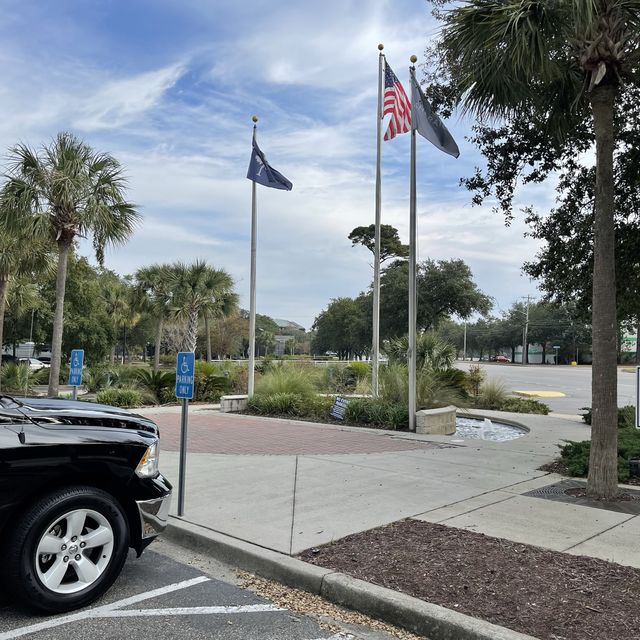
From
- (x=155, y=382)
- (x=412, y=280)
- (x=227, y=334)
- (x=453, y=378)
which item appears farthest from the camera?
(x=227, y=334)

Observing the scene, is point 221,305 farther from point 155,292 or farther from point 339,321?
point 339,321

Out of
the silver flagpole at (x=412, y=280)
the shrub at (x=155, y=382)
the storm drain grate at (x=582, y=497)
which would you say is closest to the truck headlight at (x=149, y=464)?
the storm drain grate at (x=582, y=497)

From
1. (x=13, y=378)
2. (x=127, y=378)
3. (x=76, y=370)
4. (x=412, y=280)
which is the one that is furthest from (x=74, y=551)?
(x=13, y=378)

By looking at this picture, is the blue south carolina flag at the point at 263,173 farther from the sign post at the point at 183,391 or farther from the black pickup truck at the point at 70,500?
the black pickup truck at the point at 70,500

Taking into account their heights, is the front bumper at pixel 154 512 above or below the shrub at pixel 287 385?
below

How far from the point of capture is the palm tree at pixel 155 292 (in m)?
34.0

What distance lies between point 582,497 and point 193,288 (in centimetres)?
2713

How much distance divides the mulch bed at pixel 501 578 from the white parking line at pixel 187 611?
2.27 feet

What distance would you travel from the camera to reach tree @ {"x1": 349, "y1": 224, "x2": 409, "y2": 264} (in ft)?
138

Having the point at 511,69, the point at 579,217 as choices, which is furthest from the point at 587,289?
the point at 511,69

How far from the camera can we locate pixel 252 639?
350cm

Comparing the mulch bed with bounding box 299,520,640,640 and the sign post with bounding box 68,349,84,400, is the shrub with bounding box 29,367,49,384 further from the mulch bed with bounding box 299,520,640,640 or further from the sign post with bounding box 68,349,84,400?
the mulch bed with bounding box 299,520,640,640

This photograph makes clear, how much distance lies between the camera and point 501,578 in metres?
4.16

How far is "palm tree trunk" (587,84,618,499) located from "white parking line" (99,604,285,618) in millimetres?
4149
